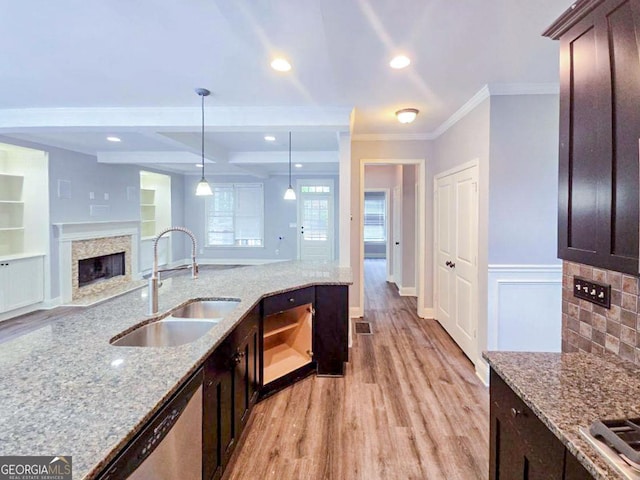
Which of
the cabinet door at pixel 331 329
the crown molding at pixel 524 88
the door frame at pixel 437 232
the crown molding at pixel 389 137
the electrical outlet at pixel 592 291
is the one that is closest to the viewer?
the electrical outlet at pixel 592 291

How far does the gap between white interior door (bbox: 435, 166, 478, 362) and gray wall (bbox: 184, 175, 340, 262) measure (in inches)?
193

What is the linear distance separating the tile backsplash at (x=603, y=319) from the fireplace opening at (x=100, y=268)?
702 cm

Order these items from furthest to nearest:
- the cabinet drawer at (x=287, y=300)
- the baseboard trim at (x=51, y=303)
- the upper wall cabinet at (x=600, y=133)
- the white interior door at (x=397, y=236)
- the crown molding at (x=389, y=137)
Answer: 1. the white interior door at (x=397, y=236)
2. the baseboard trim at (x=51, y=303)
3. the crown molding at (x=389, y=137)
4. the cabinet drawer at (x=287, y=300)
5. the upper wall cabinet at (x=600, y=133)

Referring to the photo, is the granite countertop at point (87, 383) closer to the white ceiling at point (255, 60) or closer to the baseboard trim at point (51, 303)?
the white ceiling at point (255, 60)

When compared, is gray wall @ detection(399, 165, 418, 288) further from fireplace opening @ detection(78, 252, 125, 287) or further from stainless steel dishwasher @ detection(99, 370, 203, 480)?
fireplace opening @ detection(78, 252, 125, 287)

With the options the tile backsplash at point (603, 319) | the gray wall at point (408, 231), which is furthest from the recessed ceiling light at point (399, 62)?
the gray wall at point (408, 231)

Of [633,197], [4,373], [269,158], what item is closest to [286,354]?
[4,373]

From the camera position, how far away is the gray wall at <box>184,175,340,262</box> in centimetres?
933

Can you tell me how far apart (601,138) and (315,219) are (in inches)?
312

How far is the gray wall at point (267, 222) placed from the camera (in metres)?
9.33

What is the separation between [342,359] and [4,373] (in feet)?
7.78

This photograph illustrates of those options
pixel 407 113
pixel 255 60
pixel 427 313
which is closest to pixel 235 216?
pixel 427 313

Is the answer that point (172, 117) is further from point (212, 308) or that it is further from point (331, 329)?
point (331, 329)

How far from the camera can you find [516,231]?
2.95 m
